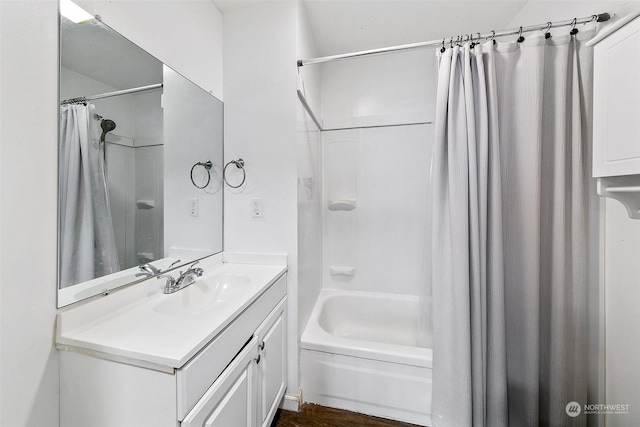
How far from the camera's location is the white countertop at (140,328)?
725mm

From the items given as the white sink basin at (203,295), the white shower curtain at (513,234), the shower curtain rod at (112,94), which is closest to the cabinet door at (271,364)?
the white sink basin at (203,295)

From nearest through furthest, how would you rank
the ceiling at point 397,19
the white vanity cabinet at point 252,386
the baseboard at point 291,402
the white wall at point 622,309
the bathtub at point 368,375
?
the white vanity cabinet at point 252,386 < the white wall at point 622,309 < the bathtub at point 368,375 < the baseboard at point 291,402 < the ceiling at point 397,19

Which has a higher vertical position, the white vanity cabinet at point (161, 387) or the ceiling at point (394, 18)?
the ceiling at point (394, 18)

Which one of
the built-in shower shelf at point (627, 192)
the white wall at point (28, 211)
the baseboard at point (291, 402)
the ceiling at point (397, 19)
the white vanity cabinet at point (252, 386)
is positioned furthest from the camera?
the ceiling at point (397, 19)

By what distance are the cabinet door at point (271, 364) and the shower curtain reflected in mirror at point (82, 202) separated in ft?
2.47

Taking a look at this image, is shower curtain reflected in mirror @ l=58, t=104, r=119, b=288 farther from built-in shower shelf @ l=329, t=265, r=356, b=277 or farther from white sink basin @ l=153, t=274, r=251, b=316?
built-in shower shelf @ l=329, t=265, r=356, b=277

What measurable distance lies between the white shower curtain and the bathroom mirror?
1.48 meters

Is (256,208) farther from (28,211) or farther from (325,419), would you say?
(325,419)

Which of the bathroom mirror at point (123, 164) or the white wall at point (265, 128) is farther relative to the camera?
the white wall at point (265, 128)

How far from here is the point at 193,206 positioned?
149cm

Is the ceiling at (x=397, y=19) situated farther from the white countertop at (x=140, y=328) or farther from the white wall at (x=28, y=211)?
the white countertop at (x=140, y=328)

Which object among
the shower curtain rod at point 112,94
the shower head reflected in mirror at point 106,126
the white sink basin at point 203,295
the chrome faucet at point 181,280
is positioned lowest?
the white sink basin at point 203,295

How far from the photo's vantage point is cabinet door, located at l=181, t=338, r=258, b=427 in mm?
782

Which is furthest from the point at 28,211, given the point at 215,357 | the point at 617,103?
the point at 617,103
